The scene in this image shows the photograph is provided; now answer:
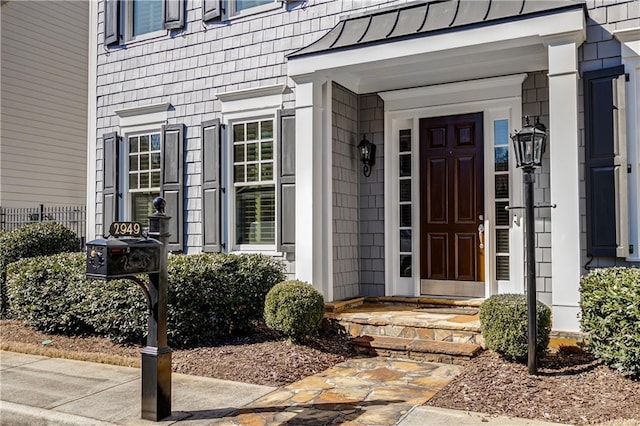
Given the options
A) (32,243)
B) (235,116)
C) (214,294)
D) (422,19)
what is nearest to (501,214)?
(422,19)

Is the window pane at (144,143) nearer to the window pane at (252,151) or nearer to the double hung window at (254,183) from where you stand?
the double hung window at (254,183)

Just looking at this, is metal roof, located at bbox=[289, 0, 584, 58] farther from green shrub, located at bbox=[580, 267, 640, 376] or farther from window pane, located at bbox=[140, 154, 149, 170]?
window pane, located at bbox=[140, 154, 149, 170]

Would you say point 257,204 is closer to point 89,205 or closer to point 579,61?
point 89,205

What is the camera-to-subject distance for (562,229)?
5414 mm

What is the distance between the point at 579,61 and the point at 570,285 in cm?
233

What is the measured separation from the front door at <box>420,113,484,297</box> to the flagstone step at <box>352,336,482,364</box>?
1600 mm

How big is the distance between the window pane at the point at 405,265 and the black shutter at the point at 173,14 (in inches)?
185

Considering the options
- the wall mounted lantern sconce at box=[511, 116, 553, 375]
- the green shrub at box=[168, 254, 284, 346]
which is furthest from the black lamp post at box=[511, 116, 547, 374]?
the green shrub at box=[168, 254, 284, 346]

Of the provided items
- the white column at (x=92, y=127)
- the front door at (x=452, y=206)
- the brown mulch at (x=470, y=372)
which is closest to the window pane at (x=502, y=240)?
Result: the front door at (x=452, y=206)

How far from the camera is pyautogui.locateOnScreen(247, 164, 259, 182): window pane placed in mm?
7805

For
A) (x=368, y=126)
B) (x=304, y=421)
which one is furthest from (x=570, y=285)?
(x=368, y=126)

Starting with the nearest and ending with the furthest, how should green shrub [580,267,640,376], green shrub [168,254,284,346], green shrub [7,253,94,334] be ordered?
1. green shrub [580,267,640,376]
2. green shrub [168,254,284,346]
3. green shrub [7,253,94,334]

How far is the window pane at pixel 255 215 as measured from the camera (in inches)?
303

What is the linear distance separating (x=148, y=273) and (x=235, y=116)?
4240 millimetres
